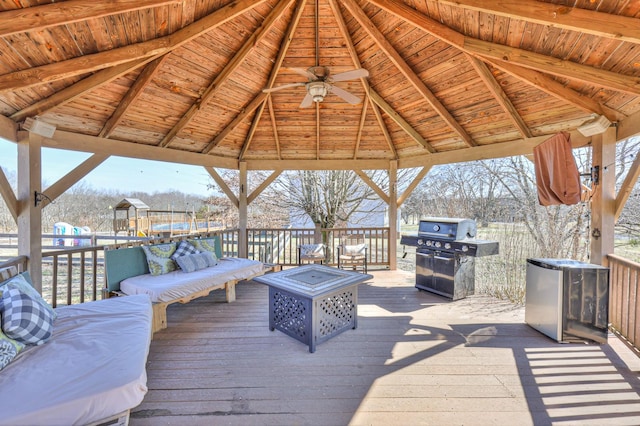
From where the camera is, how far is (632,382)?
2.38 m

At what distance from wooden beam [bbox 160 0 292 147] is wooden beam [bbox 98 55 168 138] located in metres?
0.82

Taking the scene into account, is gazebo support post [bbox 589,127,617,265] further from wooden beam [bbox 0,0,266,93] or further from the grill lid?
wooden beam [bbox 0,0,266,93]

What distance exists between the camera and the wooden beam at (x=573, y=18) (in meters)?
2.04

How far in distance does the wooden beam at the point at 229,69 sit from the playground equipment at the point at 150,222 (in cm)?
537

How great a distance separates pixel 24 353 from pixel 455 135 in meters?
5.90

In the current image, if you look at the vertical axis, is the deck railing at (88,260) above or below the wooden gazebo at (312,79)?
below

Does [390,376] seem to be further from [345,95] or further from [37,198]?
[37,198]

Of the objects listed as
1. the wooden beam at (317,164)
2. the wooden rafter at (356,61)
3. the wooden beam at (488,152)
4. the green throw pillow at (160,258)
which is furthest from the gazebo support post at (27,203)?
the wooden beam at (488,152)

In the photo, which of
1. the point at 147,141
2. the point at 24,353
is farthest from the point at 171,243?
the point at 24,353

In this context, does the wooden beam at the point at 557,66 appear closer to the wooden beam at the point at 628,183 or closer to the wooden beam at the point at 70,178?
the wooden beam at the point at 628,183

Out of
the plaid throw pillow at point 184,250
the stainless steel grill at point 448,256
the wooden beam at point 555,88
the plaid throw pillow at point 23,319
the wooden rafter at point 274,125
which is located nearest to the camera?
the plaid throw pillow at point 23,319

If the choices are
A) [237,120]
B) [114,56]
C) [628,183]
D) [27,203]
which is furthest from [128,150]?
[628,183]

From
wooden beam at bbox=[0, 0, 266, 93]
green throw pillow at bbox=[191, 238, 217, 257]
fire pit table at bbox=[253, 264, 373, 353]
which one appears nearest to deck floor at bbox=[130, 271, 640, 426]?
fire pit table at bbox=[253, 264, 373, 353]

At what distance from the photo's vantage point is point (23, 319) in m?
1.96
